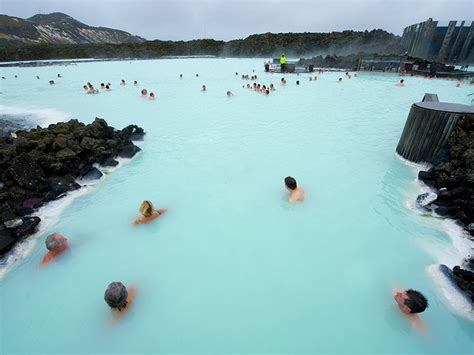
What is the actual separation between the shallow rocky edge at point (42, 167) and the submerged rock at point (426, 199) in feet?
23.0

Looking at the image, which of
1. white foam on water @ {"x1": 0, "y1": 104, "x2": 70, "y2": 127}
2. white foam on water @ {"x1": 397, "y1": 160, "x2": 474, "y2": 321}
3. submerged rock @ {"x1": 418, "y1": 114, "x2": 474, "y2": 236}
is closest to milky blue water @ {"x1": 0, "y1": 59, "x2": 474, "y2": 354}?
white foam on water @ {"x1": 397, "y1": 160, "x2": 474, "y2": 321}

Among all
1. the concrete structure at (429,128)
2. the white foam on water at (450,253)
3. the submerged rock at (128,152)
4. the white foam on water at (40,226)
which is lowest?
the white foam on water at (40,226)

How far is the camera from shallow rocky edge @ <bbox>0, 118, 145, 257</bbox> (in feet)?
14.8

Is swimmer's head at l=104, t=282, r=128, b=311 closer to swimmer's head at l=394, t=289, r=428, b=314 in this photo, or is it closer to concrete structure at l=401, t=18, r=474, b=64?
swimmer's head at l=394, t=289, r=428, b=314

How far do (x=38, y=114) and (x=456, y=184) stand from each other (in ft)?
50.8

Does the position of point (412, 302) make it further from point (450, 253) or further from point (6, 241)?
point (6, 241)

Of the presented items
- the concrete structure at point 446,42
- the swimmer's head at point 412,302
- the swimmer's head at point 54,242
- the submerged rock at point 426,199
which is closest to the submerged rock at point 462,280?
the swimmer's head at point 412,302

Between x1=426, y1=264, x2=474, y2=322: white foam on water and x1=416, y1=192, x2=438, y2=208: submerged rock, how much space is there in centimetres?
156

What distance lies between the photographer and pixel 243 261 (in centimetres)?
418

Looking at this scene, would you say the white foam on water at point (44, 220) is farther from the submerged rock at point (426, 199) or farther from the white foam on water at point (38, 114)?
the submerged rock at point (426, 199)

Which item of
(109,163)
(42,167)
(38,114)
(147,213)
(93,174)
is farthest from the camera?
(38,114)

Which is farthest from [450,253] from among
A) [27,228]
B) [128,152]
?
[128,152]

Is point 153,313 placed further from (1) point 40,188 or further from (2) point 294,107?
(2) point 294,107

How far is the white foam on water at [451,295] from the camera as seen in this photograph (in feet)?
10.6
